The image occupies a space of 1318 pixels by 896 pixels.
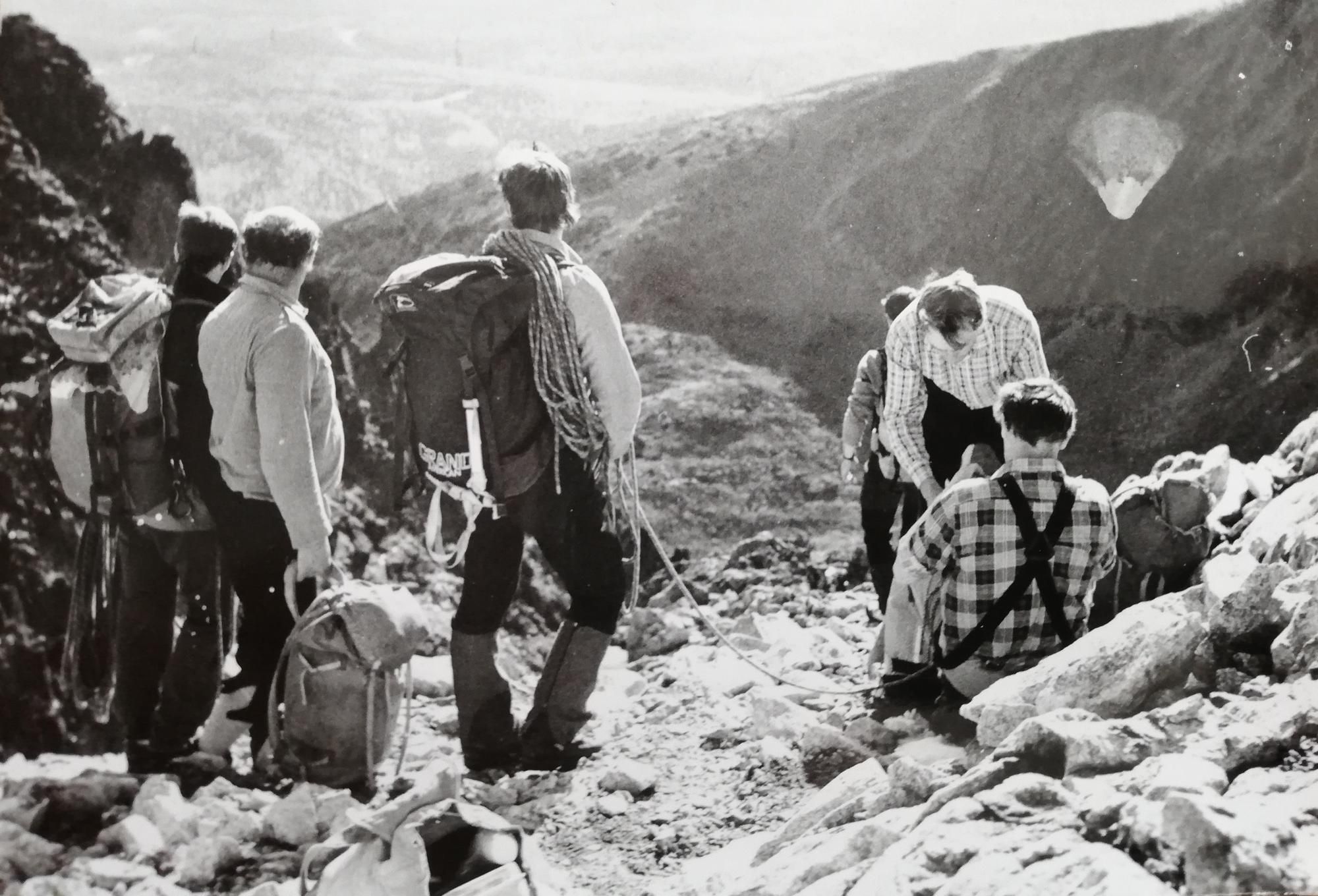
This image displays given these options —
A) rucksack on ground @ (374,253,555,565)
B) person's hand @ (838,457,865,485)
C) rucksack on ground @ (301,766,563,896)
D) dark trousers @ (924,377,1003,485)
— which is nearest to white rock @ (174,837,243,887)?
rucksack on ground @ (301,766,563,896)

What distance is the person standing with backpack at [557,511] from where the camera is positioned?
7.86ft

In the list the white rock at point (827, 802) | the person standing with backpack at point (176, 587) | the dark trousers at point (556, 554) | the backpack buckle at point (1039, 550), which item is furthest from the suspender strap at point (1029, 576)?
the person standing with backpack at point (176, 587)

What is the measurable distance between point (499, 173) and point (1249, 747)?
6.08 feet

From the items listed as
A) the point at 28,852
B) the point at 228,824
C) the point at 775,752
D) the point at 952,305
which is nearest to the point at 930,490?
the point at 952,305

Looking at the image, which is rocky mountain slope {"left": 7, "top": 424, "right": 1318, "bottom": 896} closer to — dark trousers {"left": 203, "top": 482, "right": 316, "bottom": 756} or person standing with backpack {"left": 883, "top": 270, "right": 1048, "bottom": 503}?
dark trousers {"left": 203, "top": 482, "right": 316, "bottom": 756}

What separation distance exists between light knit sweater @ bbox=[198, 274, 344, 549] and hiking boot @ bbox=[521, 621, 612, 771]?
0.58 metres

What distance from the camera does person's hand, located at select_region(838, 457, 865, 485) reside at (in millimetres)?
2875

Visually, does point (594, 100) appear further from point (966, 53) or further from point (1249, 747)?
point (1249, 747)

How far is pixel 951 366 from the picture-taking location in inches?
105

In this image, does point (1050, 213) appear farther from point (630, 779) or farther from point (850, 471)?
point (630, 779)

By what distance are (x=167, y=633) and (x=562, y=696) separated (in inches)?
34.0

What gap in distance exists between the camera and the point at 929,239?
114 inches

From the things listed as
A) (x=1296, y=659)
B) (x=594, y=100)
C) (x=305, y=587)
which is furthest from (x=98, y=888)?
(x=1296, y=659)

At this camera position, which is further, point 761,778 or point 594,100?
point 594,100
